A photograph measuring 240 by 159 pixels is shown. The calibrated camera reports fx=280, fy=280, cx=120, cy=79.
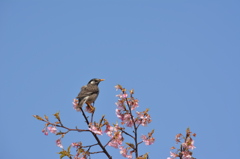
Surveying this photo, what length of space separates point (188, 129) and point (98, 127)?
148 centimetres

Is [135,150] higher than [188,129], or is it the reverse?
[188,129]

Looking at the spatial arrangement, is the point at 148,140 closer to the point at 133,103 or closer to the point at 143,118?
the point at 143,118

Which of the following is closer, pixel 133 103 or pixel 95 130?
pixel 95 130

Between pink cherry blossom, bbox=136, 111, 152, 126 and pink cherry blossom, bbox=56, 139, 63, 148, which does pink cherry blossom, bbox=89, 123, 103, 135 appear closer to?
pink cherry blossom, bbox=56, 139, 63, 148

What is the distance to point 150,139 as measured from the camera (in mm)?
4887

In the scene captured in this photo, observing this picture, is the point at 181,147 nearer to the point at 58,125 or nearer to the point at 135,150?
the point at 135,150

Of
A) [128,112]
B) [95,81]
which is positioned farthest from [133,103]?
[95,81]

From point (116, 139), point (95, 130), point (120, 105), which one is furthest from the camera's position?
point (120, 105)

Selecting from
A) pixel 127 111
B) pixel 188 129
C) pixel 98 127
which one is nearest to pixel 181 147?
pixel 188 129

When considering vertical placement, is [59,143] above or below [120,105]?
below

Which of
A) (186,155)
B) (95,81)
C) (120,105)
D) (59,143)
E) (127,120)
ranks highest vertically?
(95,81)

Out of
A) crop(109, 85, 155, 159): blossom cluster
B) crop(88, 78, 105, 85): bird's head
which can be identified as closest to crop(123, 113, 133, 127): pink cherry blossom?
crop(109, 85, 155, 159): blossom cluster

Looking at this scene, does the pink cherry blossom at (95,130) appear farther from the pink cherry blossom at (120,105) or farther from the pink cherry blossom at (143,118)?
the pink cherry blossom at (143,118)

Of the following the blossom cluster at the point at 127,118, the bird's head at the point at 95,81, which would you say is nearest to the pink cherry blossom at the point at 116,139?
the blossom cluster at the point at 127,118
